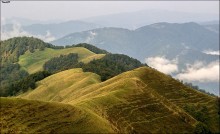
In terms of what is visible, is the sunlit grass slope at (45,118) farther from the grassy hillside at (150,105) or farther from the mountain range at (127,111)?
the grassy hillside at (150,105)

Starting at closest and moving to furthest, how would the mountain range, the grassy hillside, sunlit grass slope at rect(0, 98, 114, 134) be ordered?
sunlit grass slope at rect(0, 98, 114, 134) → the mountain range → the grassy hillside

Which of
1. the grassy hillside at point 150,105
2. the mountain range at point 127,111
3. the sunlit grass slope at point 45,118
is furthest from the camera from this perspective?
the grassy hillside at point 150,105

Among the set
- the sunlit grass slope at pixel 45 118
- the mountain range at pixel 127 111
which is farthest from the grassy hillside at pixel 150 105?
the sunlit grass slope at pixel 45 118

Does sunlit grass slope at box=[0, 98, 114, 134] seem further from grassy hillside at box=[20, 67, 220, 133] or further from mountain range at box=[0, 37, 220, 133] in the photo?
grassy hillside at box=[20, 67, 220, 133]

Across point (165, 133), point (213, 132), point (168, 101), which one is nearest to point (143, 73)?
point (168, 101)

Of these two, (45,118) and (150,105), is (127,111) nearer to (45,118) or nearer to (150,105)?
(150,105)

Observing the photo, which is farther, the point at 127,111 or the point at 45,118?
the point at 127,111

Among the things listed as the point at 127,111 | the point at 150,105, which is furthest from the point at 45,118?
the point at 150,105

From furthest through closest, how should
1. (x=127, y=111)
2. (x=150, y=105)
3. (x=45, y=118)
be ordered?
(x=150, y=105)
(x=127, y=111)
(x=45, y=118)

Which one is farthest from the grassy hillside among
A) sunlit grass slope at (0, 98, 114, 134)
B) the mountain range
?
sunlit grass slope at (0, 98, 114, 134)
